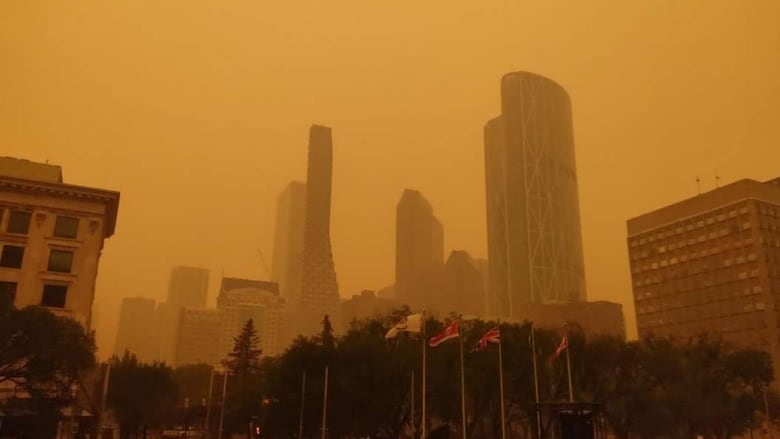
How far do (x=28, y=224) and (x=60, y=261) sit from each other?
171 inches

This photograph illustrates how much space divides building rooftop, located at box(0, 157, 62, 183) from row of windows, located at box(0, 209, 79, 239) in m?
5.22

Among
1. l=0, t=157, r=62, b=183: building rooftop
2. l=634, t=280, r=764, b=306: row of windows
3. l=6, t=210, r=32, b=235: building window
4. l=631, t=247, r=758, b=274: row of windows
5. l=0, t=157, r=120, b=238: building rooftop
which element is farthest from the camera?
l=631, t=247, r=758, b=274: row of windows

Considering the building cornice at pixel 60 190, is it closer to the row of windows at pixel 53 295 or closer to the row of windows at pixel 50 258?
the row of windows at pixel 50 258

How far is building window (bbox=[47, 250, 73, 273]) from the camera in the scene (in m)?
64.1

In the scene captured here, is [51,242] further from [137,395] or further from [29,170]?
[137,395]

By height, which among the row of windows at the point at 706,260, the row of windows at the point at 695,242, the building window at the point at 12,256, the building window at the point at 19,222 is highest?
the row of windows at the point at 695,242

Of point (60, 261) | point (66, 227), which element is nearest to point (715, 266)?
point (66, 227)

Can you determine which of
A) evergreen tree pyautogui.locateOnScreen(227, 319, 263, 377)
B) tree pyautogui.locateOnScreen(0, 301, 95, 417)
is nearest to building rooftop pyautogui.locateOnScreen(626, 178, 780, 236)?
evergreen tree pyautogui.locateOnScreen(227, 319, 263, 377)

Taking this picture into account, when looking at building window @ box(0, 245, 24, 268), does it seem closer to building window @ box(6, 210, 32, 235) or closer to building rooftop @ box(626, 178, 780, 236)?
building window @ box(6, 210, 32, 235)

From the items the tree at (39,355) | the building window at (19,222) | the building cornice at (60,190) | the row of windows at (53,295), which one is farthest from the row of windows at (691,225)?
the tree at (39,355)

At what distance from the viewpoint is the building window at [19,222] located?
63531mm

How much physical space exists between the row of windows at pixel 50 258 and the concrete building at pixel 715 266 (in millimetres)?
107018

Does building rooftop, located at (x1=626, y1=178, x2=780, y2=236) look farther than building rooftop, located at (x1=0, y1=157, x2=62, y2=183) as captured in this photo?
Yes

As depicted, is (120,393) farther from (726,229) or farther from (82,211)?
(726,229)
